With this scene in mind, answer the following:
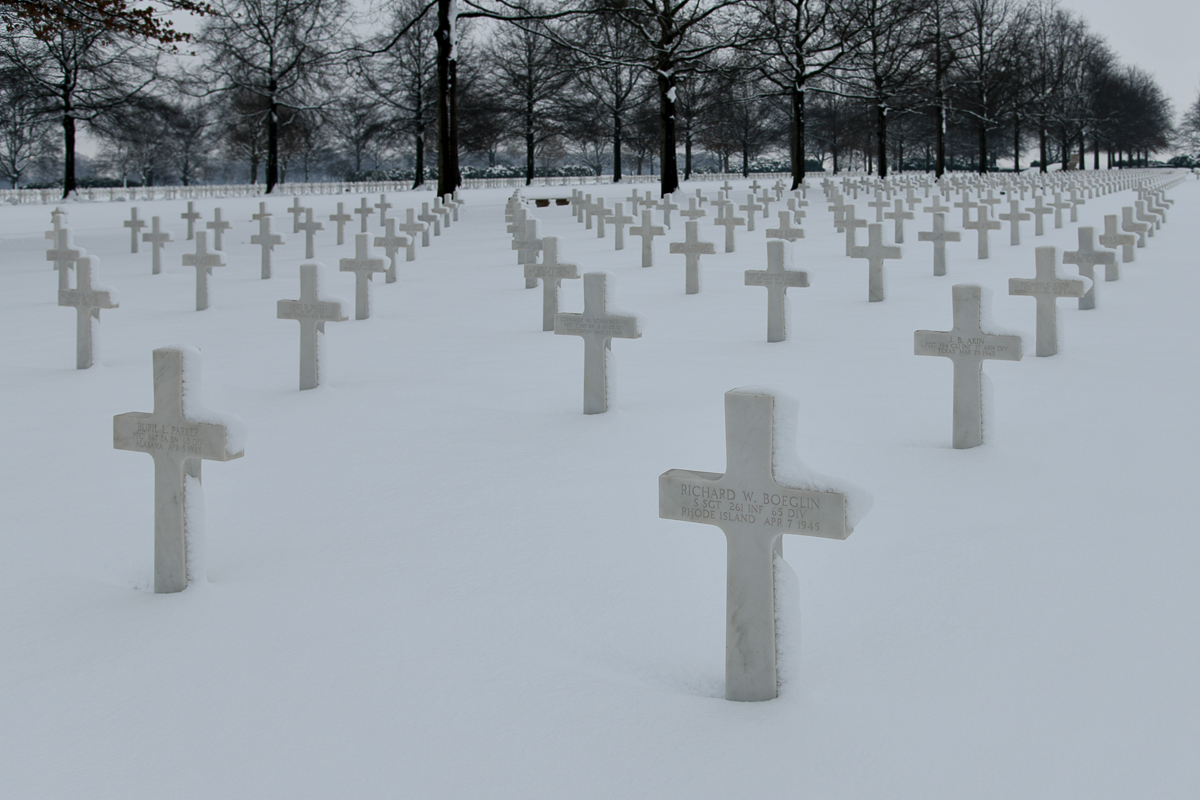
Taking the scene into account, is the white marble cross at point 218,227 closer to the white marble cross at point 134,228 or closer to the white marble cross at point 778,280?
the white marble cross at point 134,228

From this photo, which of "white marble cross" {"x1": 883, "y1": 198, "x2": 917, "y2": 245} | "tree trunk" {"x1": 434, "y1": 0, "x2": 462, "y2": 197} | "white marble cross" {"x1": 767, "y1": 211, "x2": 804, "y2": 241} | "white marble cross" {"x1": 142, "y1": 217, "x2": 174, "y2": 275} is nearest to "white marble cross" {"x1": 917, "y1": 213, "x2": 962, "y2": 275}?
"white marble cross" {"x1": 767, "y1": 211, "x2": 804, "y2": 241}

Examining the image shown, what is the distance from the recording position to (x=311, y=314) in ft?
20.8

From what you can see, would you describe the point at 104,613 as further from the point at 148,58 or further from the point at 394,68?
the point at 394,68

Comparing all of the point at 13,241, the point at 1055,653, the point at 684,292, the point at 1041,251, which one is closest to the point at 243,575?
the point at 1055,653

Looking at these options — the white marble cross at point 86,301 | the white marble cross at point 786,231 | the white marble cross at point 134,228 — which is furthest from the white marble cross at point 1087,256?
the white marble cross at point 134,228

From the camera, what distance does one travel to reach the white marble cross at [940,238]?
1123 centimetres

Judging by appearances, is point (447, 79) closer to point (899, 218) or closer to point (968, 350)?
point (899, 218)

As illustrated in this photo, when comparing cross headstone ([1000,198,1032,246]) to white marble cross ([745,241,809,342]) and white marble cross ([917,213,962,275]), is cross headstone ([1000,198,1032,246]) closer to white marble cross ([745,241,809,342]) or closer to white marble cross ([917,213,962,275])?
white marble cross ([917,213,962,275])

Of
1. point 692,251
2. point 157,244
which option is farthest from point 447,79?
point 692,251

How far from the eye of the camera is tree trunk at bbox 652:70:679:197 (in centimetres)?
2702

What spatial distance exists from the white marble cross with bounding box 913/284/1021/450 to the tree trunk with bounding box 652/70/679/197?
74.1 ft

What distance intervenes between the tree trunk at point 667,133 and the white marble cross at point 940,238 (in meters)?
15.9

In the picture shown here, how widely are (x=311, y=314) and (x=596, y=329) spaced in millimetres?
1810

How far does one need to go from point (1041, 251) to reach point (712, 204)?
17492 millimetres
